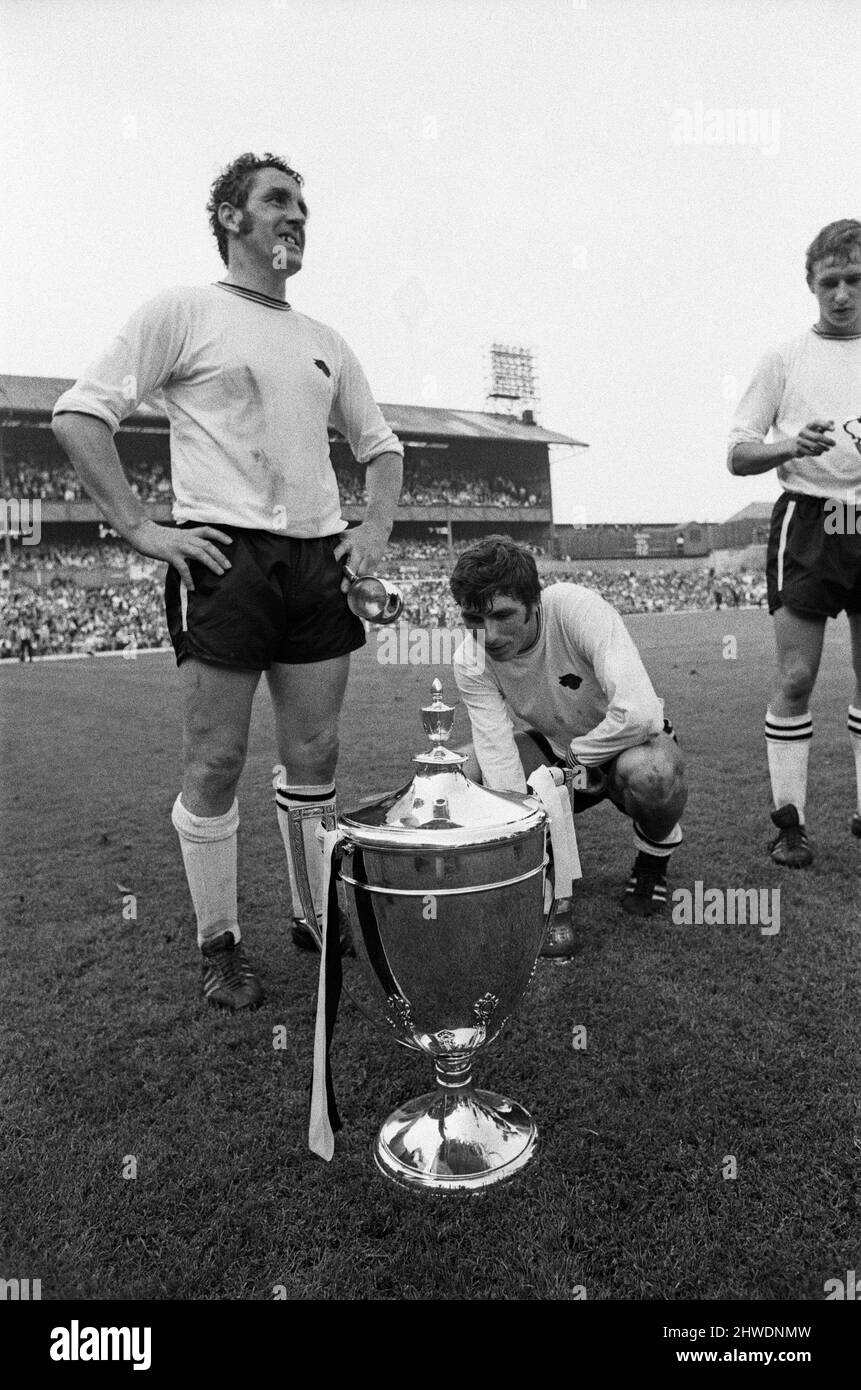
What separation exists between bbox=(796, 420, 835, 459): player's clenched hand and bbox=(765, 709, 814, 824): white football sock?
999mm

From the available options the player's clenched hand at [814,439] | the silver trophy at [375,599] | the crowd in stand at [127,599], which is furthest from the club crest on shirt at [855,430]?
the crowd in stand at [127,599]

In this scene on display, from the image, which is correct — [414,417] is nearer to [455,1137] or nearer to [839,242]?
[839,242]

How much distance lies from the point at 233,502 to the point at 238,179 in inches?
35.3

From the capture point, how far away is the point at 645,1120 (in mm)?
1691

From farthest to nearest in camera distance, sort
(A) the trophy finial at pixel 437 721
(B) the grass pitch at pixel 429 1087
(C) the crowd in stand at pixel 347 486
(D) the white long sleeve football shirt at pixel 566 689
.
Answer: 1. (C) the crowd in stand at pixel 347 486
2. (D) the white long sleeve football shirt at pixel 566 689
3. (A) the trophy finial at pixel 437 721
4. (B) the grass pitch at pixel 429 1087

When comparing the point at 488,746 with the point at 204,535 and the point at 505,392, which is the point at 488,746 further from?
the point at 505,392

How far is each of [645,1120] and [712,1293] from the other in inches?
16.6

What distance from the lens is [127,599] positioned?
28.8 m

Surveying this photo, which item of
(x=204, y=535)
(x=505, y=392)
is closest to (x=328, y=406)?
(x=204, y=535)

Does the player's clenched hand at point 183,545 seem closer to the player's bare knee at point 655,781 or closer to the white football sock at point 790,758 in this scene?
the player's bare knee at point 655,781

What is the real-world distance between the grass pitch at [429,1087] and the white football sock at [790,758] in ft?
0.81

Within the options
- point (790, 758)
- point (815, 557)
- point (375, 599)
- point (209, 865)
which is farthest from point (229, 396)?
point (790, 758)

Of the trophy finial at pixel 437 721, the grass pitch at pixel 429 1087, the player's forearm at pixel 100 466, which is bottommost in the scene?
the grass pitch at pixel 429 1087

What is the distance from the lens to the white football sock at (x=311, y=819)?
201 centimetres
